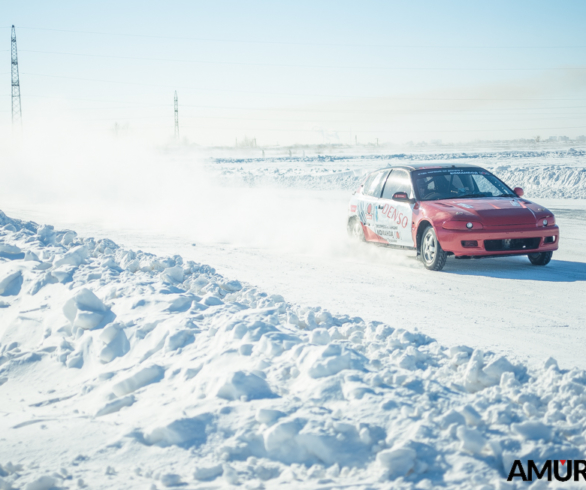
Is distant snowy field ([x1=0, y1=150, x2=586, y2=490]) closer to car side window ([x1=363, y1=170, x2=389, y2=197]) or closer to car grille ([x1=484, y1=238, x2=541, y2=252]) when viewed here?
car grille ([x1=484, y1=238, x2=541, y2=252])

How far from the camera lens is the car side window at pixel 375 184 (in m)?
10.4

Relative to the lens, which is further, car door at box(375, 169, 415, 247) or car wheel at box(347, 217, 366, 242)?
car wheel at box(347, 217, 366, 242)

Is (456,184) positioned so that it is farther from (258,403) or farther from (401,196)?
(258,403)

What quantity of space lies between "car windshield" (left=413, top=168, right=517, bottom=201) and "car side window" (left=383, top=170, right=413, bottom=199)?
0.48ft

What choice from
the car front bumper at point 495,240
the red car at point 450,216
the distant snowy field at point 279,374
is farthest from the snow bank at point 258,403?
the red car at point 450,216

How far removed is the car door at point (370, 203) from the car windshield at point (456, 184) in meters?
0.93

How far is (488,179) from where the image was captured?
962 centimetres

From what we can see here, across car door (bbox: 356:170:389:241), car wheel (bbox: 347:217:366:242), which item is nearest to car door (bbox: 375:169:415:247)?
car door (bbox: 356:170:389:241)

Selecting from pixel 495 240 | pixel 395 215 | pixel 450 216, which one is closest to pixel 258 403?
pixel 450 216

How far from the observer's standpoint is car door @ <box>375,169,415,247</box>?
9.30 metres

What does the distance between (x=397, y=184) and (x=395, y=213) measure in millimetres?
587

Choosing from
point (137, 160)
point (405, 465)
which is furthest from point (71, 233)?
point (137, 160)

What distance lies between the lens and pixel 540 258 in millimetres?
8914

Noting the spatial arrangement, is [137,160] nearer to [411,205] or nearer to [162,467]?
[411,205]
